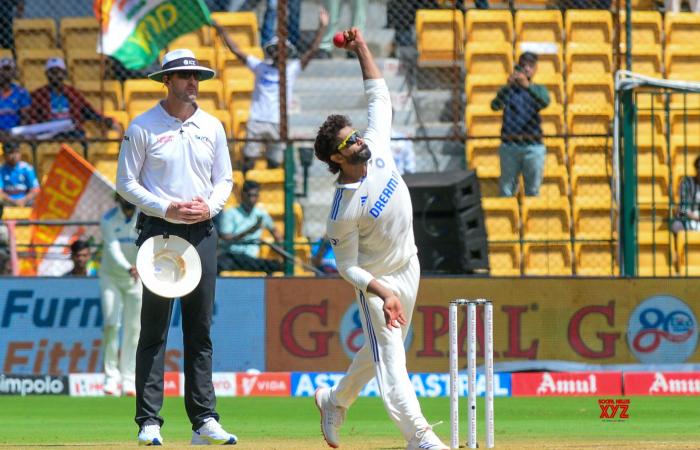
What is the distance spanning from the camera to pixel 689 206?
575 inches

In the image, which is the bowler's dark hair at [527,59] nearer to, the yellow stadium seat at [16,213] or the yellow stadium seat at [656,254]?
the yellow stadium seat at [656,254]

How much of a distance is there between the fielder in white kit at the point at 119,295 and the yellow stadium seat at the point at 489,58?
18.6 ft

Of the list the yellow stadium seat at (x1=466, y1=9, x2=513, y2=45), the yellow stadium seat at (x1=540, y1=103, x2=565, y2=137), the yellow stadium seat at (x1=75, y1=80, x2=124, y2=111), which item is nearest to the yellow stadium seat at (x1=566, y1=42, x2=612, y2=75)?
the yellow stadium seat at (x1=466, y1=9, x2=513, y2=45)

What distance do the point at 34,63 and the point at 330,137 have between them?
1159 cm

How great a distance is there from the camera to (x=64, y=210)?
1480 cm

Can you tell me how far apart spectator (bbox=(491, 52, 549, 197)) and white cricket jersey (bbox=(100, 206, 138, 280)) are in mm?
3936

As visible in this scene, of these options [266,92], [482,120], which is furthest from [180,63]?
[482,120]

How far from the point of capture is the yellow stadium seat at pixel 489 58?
17.4 metres

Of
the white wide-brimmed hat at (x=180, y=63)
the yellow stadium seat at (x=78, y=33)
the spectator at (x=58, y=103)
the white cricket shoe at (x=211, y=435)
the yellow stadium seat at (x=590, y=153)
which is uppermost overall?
the yellow stadium seat at (x=78, y=33)

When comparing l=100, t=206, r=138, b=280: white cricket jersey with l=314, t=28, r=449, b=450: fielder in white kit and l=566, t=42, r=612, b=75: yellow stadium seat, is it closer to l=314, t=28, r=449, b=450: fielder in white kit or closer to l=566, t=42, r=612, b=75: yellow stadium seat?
l=314, t=28, r=449, b=450: fielder in white kit

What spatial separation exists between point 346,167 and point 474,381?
132cm

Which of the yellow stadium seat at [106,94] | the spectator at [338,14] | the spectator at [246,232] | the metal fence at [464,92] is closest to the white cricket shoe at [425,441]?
the metal fence at [464,92]

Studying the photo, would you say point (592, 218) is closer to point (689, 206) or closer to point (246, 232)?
point (689, 206)

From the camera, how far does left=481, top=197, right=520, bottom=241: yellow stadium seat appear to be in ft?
49.2
